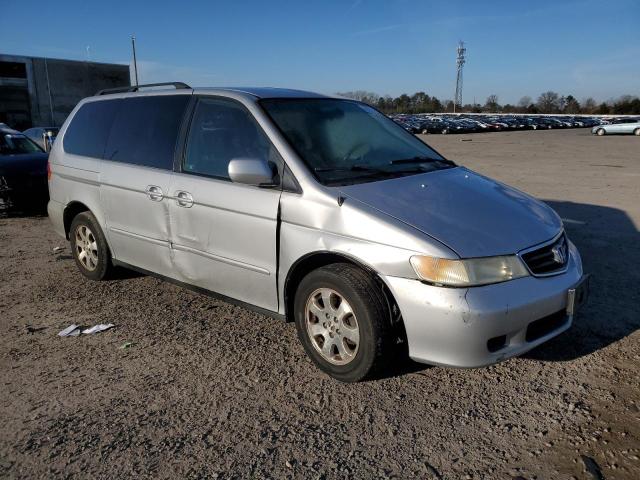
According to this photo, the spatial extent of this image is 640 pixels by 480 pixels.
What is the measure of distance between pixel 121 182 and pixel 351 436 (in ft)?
9.55

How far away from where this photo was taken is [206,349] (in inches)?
146

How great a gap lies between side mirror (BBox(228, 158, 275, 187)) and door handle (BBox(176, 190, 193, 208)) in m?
0.61

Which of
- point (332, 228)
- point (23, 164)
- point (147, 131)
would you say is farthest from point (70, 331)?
point (23, 164)

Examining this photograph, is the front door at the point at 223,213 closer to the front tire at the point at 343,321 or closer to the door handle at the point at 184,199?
the door handle at the point at 184,199

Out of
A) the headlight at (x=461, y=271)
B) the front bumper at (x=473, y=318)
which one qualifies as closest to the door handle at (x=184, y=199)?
the front bumper at (x=473, y=318)

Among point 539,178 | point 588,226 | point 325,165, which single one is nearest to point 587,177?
point 539,178

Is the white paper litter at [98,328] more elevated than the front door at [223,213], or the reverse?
the front door at [223,213]

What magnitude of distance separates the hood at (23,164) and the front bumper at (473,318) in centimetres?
752

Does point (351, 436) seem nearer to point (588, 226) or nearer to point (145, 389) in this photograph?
point (145, 389)

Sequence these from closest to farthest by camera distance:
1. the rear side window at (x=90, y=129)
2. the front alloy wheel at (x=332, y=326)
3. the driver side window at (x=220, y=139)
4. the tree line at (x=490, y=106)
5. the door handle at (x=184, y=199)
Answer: the front alloy wheel at (x=332, y=326) → the driver side window at (x=220, y=139) → the door handle at (x=184, y=199) → the rear side window at (x=90, y=129) → the tree line at (x=490, y=106)

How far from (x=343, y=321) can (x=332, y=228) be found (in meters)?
0.56

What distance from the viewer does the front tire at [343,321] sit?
2975mm

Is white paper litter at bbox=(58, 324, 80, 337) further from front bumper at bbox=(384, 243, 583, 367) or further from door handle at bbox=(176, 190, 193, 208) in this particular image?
front bumper at bbox=(384, 243, 583, 367)

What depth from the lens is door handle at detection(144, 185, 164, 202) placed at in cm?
407
